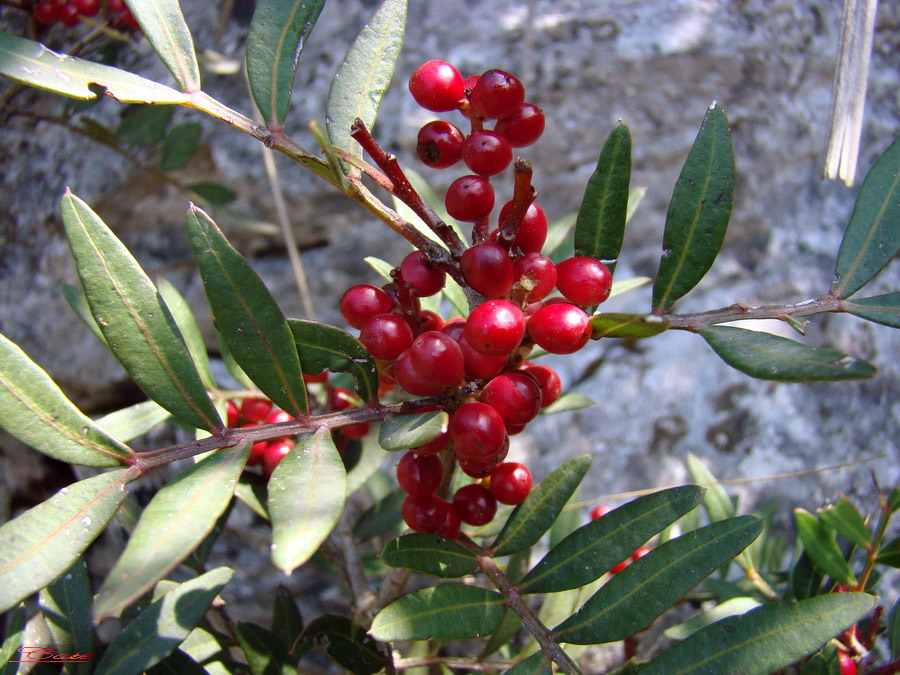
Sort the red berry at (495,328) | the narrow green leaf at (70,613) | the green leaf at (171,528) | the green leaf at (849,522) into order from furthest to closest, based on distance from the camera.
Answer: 1. the green leaf at (849,522)
2. the narrow green leaf at (70,613)
3. the red berry at (495,328)
4. the green leaf at (171,528)

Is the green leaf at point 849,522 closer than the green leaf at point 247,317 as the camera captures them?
No

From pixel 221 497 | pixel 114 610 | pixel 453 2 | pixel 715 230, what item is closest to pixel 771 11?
pixel 453 2

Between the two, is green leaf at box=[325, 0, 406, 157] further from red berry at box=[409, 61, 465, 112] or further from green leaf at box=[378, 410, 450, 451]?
green leaf at box=[378, 410, 450, 451]

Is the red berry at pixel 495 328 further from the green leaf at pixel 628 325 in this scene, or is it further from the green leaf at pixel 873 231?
the green leaf at pixel 873 231

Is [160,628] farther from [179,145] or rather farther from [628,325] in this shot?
[179,145]

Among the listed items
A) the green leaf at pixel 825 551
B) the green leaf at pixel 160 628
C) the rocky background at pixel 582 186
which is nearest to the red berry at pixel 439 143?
the green leaf at pixel 160 628

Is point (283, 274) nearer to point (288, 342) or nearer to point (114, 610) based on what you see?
point (288, 342)

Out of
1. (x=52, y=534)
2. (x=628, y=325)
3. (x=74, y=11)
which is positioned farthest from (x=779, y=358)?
(x=74, y=11)
